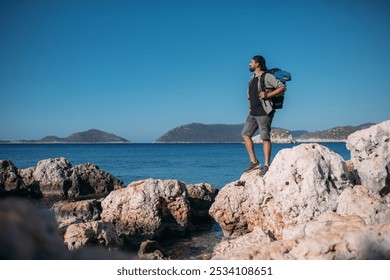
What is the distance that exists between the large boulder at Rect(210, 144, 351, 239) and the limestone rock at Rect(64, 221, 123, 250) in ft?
8.34

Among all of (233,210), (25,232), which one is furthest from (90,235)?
(25,232)

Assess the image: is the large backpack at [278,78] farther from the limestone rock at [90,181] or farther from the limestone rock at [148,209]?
the limestone rock at [90,181]

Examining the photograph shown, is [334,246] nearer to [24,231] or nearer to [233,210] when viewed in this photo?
[24,231]

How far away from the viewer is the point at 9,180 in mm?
15312

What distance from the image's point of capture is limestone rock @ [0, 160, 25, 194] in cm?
1524

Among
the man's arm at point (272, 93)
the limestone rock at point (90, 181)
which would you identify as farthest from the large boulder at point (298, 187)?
the limestone rock at point (90, 181)

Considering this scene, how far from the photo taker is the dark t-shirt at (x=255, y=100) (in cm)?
571

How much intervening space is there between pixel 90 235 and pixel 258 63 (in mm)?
3905

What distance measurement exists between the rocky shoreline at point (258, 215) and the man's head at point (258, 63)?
1.51 m

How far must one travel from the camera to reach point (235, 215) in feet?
23.8

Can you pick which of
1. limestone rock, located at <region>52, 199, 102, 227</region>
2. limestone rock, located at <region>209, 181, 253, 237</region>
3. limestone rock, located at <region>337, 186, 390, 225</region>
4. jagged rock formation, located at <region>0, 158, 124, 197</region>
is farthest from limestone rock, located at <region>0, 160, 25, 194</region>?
limestone rock, located at <region>337, 186, 390, 225</region>

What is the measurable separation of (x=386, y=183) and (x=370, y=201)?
94cm
